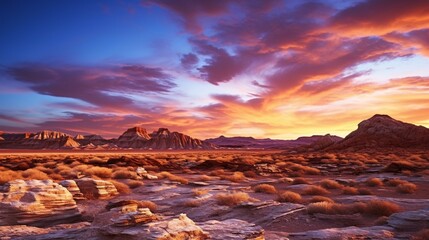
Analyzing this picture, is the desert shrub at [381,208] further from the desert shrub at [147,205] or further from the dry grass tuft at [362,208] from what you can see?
the desert shrub at [147,205]

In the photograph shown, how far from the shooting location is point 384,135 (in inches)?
2840

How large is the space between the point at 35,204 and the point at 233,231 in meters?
6.67

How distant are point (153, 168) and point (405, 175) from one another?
71.9 ft

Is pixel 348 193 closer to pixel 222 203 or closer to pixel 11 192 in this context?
pixel 222 203

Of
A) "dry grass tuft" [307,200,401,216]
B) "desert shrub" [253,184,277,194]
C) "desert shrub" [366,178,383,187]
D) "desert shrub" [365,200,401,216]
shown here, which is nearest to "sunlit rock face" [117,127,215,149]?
"desert shrub" [366,178,383,187]

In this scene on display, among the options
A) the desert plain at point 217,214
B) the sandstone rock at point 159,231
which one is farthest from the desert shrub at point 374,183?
the sandstone rock at point 159,231

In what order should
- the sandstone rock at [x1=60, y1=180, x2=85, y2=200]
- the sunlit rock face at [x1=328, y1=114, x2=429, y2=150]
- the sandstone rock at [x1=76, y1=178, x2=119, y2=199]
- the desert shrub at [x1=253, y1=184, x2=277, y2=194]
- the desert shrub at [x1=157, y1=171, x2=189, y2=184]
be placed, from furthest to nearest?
the sunlit rock face at [x1=328, y1=114, x2=429, y2=150]
the desert shrub at [x1=157, y1=171, x2=189, y2=184]
the desert shrub at [x1=253, y1=184, x2=277, y2=194]
the sandstone rock at [x1=76, y1=178, x2=119, y2=199]
the sandstone rock at [x1=60, y1=180, x2=85, y2=200]

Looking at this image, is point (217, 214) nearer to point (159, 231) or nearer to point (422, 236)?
point (159, 231)

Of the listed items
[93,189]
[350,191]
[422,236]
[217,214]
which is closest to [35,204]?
[93,189]

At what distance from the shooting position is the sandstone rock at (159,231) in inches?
274

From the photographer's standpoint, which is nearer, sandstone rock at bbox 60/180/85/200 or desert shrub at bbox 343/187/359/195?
sandstone rock at bbox 60/180/85/200

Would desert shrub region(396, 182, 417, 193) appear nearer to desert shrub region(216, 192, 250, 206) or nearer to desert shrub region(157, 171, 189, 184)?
desert shrub region(216, 192, 250, 206)

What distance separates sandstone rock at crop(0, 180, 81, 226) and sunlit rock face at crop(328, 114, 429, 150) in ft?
214

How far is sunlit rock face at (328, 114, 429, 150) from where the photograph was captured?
6738 cm
